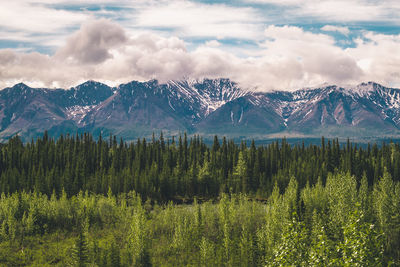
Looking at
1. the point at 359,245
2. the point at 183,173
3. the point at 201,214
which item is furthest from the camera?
the point at 183,173

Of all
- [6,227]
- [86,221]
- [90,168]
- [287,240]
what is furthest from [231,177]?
[287,240]

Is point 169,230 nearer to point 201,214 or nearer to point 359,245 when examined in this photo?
point 201,214

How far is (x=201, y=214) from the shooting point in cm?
11125

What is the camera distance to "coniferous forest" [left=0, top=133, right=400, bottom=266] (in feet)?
213

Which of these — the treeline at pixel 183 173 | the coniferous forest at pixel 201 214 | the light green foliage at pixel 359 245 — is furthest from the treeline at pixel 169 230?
the light green foliage at pixel 359 245

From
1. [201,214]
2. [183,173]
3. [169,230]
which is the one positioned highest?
[183,173]

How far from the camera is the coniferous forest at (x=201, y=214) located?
64.8 metres

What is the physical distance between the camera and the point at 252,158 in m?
188

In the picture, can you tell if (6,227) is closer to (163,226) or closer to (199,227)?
(163,226)

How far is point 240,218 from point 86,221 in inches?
1659

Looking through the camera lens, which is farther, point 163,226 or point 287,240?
point 163,226

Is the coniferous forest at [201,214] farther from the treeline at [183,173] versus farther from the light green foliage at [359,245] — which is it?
the treeline at [183,173]

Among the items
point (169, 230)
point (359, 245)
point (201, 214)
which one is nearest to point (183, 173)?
point (169, 230)

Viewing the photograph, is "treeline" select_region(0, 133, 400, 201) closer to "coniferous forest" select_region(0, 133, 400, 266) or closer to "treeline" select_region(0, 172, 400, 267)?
"coniferous forest" select_region(0, 133, 400, 266)
